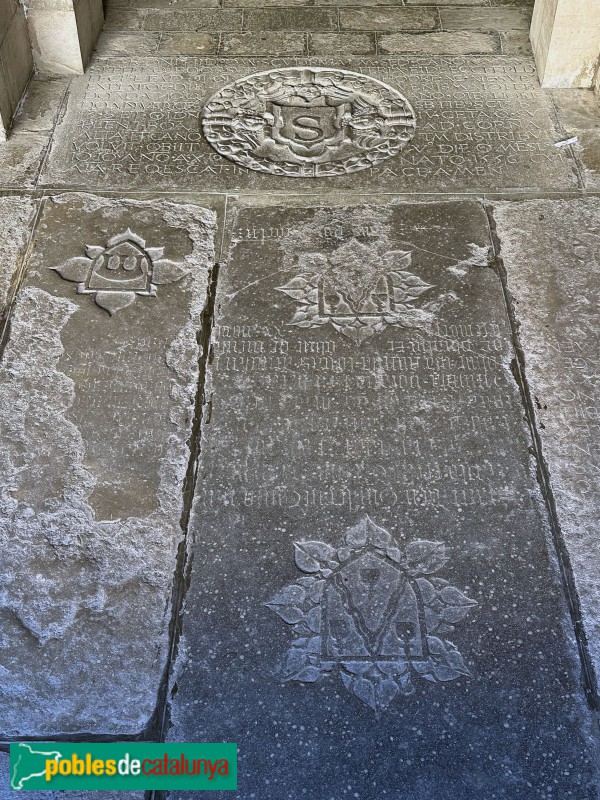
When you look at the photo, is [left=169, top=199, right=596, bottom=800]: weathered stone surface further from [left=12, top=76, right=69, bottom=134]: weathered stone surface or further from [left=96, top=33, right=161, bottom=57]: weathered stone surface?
[left=96, top=33, right=161, bottom=57]: weathered stone surface

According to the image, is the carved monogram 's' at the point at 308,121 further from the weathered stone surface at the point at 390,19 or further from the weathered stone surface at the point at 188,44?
the weathered stone surface at the point at 390,19

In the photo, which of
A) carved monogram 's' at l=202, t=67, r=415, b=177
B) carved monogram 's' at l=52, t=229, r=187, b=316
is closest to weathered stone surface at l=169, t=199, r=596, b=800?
carved monogram 's' at l=52, t=229, r=187, b=316

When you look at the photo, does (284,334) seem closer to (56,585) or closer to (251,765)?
(56,585)

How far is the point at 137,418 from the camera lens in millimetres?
3082

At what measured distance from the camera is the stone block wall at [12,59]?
4.26 m

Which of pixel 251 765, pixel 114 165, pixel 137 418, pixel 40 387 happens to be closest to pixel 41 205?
pixel 114 165

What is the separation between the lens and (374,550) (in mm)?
2730

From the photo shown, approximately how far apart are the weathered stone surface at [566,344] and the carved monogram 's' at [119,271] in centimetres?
149

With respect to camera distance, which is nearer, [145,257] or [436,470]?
[436,470]

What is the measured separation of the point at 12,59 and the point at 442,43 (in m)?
2.48

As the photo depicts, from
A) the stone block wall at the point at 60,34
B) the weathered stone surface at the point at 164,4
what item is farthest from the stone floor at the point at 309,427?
the weathered stone surface at the point at 164,4

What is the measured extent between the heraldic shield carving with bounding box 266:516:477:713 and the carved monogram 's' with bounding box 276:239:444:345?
3.19 ft

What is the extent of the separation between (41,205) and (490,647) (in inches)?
110

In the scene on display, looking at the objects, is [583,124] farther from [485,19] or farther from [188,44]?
[188,44]
